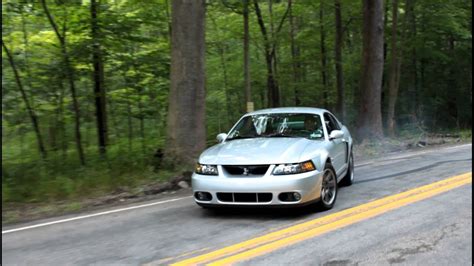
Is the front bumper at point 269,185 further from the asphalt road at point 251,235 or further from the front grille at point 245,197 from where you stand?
the asphalt road at point 251,235

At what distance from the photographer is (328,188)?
23.3 ft

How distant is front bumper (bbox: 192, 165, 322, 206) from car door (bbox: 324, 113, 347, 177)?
3.65 feet

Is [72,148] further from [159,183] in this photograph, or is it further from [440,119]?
[440,119]

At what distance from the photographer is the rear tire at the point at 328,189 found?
6887 mm

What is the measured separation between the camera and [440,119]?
108 ft

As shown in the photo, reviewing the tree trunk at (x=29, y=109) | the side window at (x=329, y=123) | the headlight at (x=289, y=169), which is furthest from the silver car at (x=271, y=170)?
the tree trunk at (x=29, y=109)

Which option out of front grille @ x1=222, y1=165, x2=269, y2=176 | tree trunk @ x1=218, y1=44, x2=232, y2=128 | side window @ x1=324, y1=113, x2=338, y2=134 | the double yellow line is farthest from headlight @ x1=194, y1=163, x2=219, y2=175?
tree trunk @ x1=218, y1=44, x2=232, y2=128

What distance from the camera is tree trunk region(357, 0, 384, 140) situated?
18.4 metres

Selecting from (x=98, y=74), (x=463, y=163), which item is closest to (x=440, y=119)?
(x=463, y=163)

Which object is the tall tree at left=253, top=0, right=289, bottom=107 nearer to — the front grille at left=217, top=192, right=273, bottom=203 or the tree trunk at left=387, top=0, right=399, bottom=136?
the tree trunk at left=387, top=0, right=399, bottom=136

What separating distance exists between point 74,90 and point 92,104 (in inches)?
87.6

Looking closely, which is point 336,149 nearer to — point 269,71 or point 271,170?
point 271,170

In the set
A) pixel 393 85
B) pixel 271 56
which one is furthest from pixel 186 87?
pixel 271 56

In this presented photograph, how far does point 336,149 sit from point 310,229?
2.41 metres
